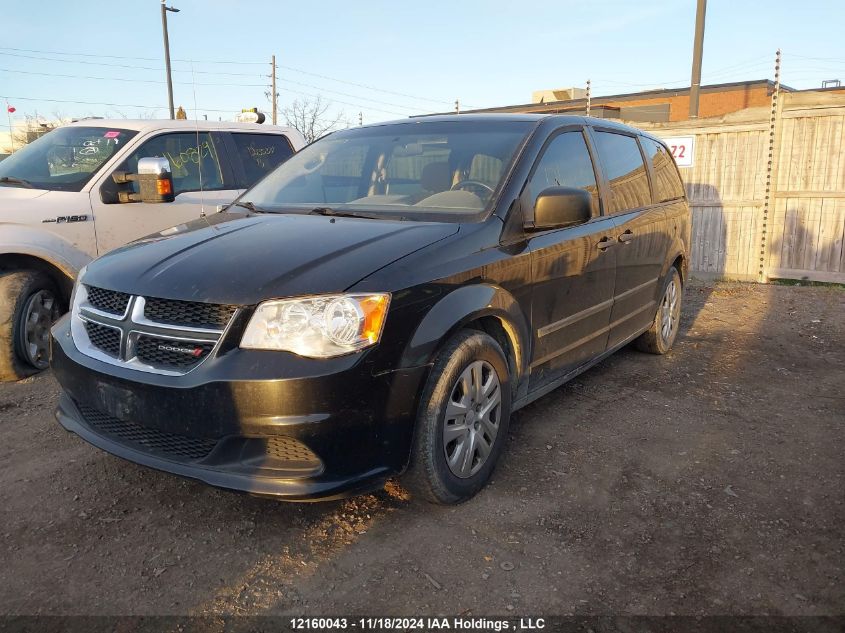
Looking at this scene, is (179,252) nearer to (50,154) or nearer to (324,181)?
(324,181)

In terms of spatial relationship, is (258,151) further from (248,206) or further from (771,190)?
(771,190)

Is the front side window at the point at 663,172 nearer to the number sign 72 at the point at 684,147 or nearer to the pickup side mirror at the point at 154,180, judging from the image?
the pickup side mirror at the point at 154,180

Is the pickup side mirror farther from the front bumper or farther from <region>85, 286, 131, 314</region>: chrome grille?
the front bumper

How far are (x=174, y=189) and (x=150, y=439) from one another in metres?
3.27

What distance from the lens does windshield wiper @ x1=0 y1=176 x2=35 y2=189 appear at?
5094 mm

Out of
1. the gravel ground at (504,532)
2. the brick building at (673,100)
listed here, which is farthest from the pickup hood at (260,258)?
the brick building at (673,100)

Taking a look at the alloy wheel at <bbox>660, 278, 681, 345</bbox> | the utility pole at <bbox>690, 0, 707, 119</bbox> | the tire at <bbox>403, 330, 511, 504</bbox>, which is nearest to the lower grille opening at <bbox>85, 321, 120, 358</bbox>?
the tire at <bbox>403, 330, 511, 504</bbox>

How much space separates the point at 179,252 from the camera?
2982mm

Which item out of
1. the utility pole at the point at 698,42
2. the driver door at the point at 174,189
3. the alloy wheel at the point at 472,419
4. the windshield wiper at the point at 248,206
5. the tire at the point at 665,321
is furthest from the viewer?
the utility pole at the point at 698,42

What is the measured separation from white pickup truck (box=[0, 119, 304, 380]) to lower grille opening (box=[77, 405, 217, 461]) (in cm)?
238

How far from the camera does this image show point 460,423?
300cm

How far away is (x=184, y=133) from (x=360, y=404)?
4250mm

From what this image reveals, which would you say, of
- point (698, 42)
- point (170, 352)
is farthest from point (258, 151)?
point (698, 42)

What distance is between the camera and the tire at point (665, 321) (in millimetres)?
5523
